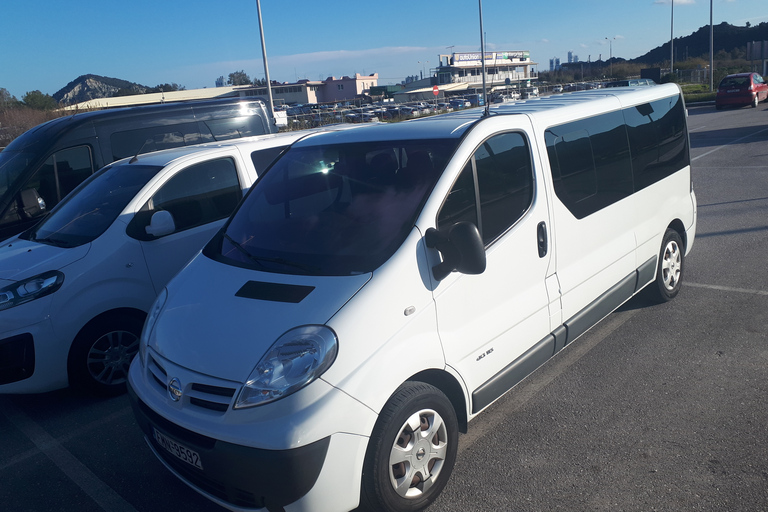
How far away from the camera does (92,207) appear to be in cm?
513

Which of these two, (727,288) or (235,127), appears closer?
(727,288)

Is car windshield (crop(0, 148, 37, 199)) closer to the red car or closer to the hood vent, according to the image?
the hood vent

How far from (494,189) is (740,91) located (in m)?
30.4

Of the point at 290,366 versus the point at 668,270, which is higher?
the point at 290,366

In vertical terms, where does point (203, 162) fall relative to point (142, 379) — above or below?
above

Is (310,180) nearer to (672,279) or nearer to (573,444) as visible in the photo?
(573,444)

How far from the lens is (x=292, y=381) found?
257 centimetres

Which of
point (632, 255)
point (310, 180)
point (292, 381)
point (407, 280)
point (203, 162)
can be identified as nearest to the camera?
point (292, 381)

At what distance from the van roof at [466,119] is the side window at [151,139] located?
436 centimetres

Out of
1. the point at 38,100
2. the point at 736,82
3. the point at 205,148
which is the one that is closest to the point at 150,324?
the point at 205,148

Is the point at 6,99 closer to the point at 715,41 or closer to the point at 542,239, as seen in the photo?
the point at 542,239

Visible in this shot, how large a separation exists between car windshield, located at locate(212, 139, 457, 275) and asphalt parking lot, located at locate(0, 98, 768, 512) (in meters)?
1.38

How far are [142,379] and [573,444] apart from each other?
97.6 inches

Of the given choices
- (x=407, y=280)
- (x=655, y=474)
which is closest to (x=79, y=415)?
(x=407, y=280)
